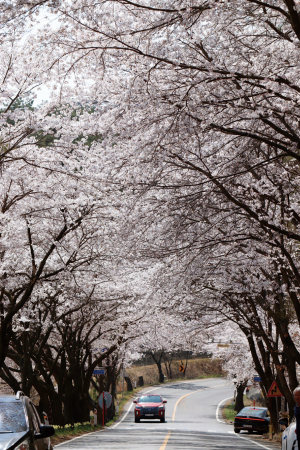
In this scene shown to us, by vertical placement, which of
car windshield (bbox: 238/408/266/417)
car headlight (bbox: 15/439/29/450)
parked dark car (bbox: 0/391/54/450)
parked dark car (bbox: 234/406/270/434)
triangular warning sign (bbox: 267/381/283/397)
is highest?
triangular warning sign (bbox: 267/381/283/397)

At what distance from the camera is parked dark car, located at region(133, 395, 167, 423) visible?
1371 inches

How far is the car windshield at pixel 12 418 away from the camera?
6945 millimetres

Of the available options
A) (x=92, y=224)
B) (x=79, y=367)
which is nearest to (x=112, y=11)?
(x=92, y=224)

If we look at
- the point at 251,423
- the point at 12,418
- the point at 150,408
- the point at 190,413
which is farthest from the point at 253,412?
the point at 12,418

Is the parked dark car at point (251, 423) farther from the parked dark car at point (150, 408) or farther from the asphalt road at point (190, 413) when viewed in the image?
the parked dark car at point (150, 408)

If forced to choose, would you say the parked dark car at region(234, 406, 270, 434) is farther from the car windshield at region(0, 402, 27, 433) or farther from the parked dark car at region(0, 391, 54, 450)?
the car windshield at region(0, 402, 27, 433)

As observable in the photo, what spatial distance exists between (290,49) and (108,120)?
3.66 meters

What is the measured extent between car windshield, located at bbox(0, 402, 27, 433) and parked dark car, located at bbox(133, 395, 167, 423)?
28.4 metres

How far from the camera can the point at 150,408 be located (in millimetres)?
34969

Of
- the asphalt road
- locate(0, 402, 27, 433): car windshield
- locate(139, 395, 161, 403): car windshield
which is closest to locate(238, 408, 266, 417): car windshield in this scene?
the asphalt road

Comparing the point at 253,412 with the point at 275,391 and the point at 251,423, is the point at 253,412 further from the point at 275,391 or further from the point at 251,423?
the point at 275,391

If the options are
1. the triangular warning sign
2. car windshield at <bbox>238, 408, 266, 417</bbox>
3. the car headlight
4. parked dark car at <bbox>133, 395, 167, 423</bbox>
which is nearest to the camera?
the car headlight

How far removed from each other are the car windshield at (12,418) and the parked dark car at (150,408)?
1119 inches

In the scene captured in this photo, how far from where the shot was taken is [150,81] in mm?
8422
